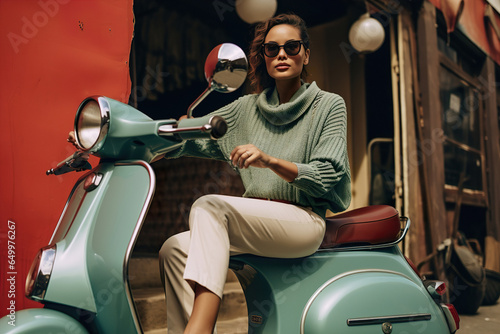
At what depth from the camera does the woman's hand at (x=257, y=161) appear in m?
1.21

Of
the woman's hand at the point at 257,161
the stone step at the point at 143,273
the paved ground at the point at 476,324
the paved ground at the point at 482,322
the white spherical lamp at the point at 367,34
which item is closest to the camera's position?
the woman's hand at the point at 257,161

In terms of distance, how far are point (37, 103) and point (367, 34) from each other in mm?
3001

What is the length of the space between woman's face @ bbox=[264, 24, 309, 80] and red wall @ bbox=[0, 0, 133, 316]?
0.93 metres

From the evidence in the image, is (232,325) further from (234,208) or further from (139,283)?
(234,208)

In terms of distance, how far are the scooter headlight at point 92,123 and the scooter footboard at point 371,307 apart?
805mm

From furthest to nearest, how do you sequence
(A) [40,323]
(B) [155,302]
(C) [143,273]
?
(C) [143,273] → (B) [155,302] → (A) [40,323]

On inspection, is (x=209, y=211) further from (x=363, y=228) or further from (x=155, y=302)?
(x=155, y=302)

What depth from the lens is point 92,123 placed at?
1.28 m

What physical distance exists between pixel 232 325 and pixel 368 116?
3178 mm

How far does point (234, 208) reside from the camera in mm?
1363

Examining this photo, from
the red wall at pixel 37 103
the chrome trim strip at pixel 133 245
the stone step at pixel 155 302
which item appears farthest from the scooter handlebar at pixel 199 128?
the stone step at pixel 155 302

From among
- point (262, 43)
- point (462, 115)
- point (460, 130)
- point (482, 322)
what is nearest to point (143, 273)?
point (262, 43)

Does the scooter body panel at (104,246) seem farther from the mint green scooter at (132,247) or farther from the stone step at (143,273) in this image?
the stone step at (143,273)

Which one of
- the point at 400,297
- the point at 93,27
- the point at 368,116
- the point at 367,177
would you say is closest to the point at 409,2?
the point at 368,116
